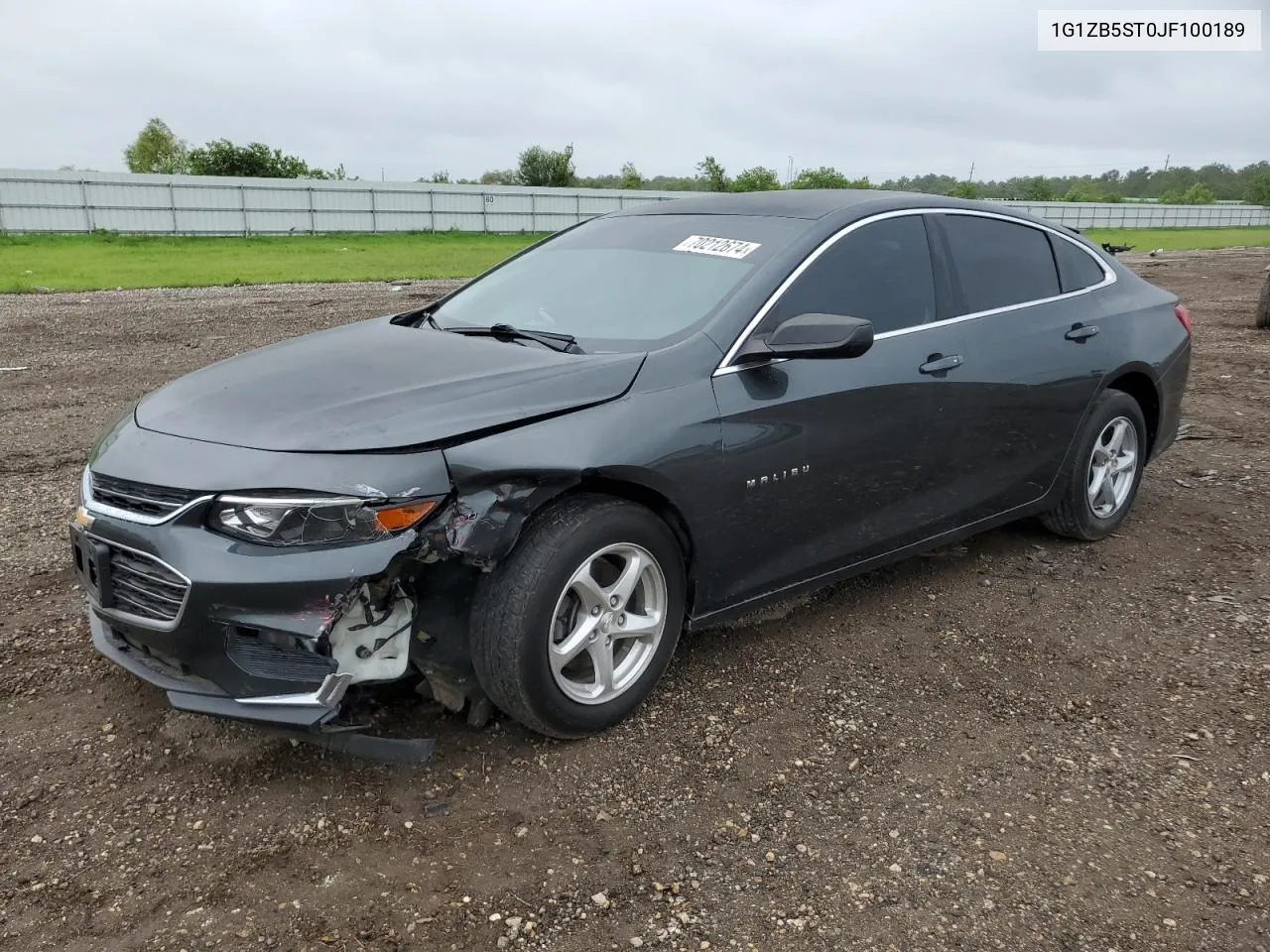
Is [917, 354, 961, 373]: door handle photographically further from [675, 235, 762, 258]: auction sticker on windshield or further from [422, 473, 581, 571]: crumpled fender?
[422, 473, 581, 571]: crumpled fender

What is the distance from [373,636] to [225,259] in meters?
24.4

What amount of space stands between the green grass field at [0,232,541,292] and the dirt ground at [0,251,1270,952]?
Result: 15766mm

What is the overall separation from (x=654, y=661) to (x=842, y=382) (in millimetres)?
1192

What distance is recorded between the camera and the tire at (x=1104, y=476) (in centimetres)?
467

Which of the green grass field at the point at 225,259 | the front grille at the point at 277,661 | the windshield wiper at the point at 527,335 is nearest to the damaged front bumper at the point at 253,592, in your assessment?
the front grille at the point at 277,661

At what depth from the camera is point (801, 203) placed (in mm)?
3969

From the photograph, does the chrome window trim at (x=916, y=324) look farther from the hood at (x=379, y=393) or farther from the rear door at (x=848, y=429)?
the hood at (x=379, y=393)

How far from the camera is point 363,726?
2.79 m

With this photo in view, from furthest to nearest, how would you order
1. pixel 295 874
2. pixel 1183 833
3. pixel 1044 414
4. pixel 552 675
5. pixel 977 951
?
1. pixel 1044 414
2. pixel 552 675
3. pixel 1183 833
4. pixel 295 874
5. pixel 977 951

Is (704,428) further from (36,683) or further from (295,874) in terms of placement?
(36,683)

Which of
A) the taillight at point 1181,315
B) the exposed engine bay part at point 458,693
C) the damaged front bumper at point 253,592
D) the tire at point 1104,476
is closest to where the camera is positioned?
the damaged front bumper at point 253,592

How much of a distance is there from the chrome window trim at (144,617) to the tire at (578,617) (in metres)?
0.76

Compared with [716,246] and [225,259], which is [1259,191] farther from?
[716,246]

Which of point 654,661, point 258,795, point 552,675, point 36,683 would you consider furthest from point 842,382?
point 36,683
